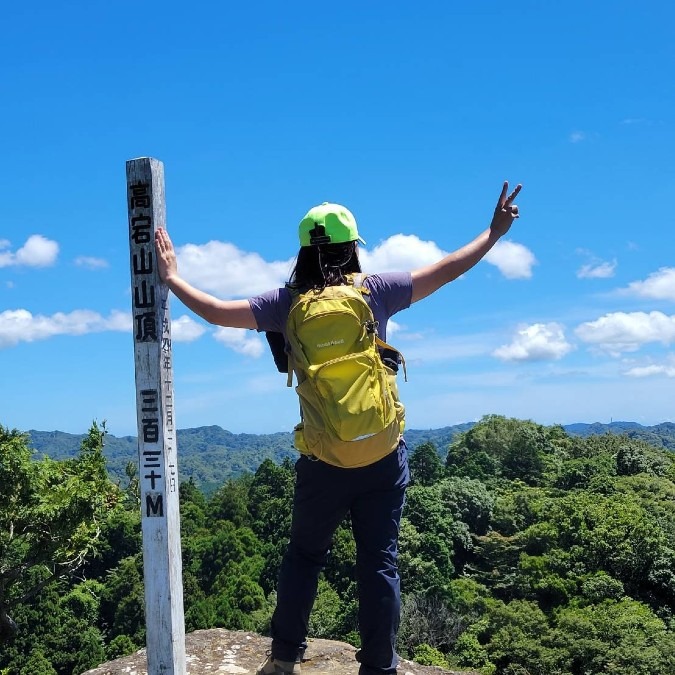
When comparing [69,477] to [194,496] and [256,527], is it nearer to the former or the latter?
[256,527]

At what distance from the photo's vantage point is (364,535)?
3.28m

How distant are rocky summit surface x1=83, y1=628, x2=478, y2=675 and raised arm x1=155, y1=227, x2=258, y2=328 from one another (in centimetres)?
265

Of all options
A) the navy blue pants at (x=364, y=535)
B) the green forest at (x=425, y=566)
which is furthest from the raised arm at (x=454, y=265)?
the green forest at (x=425, y=566)

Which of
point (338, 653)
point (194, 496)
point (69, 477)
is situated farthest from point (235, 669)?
point (194, 496)

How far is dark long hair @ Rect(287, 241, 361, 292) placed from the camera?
3.29 meters

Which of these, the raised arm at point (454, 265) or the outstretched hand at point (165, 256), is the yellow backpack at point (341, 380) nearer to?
the raised arm at point (454, 265)

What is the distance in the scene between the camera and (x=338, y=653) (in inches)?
205

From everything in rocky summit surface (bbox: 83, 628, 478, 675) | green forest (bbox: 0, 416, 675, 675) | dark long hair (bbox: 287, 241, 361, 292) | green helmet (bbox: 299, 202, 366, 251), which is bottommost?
green forest (bbox: 0, 416, 675, 675)

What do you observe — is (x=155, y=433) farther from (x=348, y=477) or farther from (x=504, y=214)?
(x=504, y=214)

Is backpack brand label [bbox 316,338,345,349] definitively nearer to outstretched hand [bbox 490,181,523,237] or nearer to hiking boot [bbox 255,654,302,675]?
outstretched hand [bbox 490,181,523,237]

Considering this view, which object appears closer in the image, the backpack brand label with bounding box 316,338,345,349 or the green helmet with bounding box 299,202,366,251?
the backpack brand label with bounding box 316,338,345,349

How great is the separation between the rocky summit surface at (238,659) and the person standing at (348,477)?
1692mm

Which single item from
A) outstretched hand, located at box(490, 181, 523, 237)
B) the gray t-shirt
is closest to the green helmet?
the gray t-shirt

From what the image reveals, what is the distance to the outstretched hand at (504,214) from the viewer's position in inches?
137
